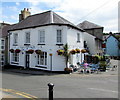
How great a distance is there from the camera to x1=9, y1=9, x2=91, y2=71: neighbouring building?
15.3 meters

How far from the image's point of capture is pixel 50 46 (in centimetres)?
1532

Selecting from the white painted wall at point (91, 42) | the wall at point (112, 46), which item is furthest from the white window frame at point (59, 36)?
the wall at point (112, 46)

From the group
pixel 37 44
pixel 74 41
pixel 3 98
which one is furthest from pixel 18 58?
pixel 3 98

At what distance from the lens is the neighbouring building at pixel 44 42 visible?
1530cm

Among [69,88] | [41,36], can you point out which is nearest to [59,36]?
[41,36]

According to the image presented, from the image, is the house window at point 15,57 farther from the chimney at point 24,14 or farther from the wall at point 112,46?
the wall at point 112,46

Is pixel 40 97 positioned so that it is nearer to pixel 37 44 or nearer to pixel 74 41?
pixel 37 44

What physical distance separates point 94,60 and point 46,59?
1201 centimetres

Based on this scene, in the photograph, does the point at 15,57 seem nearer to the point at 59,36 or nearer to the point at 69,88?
the point at 59,36

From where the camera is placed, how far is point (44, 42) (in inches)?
631

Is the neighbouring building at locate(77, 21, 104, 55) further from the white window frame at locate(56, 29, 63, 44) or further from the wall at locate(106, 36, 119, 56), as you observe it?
the wall at locate(106, 36, 119, 56)

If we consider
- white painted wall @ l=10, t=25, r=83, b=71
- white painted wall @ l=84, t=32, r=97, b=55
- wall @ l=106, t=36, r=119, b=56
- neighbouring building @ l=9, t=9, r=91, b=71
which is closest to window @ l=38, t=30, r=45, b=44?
neighbouring building @ l=9, t=9, r=91, b=71

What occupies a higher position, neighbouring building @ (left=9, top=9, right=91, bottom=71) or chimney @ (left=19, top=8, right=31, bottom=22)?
chimney @ (left=19, top=8, right=31, bottom=22)

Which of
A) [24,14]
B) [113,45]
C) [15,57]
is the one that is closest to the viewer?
[15,57]
